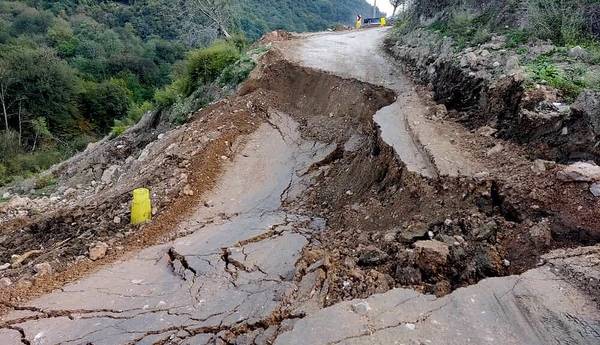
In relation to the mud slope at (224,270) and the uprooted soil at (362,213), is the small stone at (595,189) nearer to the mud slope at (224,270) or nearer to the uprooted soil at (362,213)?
the uprooted soil at (362,213)

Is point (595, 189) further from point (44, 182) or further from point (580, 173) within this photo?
point (44, 182)

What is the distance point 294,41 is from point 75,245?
9.48 m

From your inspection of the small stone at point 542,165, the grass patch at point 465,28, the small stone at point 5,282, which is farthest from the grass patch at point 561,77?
the small stone at point 5,282

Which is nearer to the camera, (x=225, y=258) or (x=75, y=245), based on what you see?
(x=225, y=258)

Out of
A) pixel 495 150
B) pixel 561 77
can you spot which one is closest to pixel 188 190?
pixel 495 150

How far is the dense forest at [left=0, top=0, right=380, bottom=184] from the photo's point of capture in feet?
68.4

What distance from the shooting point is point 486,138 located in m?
5.27

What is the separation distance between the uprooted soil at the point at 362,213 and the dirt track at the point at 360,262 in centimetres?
2

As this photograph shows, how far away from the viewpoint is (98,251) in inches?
196

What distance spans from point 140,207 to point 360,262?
3.03 m

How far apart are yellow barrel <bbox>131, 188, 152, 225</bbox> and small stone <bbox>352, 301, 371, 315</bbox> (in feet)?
11.0

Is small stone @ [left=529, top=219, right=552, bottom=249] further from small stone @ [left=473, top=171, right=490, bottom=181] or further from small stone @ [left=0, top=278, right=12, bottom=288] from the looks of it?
small stone @ [left=0, top=278, right=12, bottom=288]

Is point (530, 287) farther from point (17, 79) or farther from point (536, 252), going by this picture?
point (17, 79)

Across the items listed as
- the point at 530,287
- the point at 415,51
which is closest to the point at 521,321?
the point at 530,287
